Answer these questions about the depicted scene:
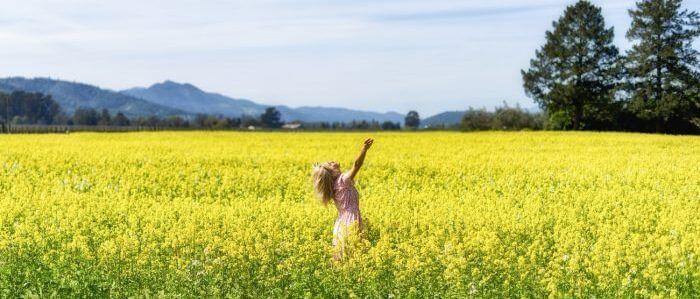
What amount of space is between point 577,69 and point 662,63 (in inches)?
288

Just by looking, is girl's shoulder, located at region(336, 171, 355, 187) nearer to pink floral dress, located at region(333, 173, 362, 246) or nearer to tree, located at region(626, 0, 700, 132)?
pink floral dress, located at region(333, 173, 362, 246)

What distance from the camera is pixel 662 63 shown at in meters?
67.8

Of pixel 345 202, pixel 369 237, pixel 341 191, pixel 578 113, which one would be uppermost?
pixel 578 113

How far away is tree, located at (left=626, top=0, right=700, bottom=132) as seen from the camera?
66.2 metres

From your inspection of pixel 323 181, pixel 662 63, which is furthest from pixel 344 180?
pixel 662 63

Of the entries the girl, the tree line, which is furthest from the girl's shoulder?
the tree line

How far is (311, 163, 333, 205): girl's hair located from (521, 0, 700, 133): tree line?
60.3m

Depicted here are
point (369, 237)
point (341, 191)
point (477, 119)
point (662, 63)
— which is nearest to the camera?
point (341, 191)

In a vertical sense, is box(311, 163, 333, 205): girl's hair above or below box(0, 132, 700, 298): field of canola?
above

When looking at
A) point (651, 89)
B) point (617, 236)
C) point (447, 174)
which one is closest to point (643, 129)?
point (651, 89)

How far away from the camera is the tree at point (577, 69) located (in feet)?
234

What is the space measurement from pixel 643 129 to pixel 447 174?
53287 millimetres

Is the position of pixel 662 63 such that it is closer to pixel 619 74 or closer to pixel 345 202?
pixel 619 74

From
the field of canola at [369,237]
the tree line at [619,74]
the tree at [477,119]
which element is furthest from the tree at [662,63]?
the field of canola at [369,237]
